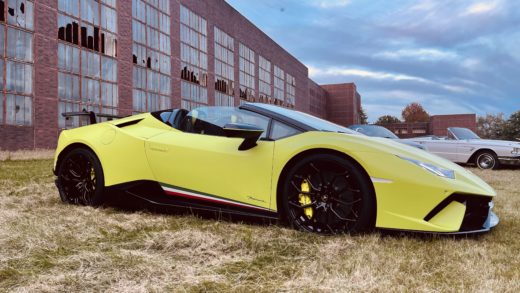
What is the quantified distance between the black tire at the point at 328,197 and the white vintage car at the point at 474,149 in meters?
10.4

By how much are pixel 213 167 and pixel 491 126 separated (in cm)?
9509

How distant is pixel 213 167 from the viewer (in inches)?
139

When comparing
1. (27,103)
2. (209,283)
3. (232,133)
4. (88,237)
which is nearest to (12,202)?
(88,237)

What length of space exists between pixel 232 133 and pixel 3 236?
5.83 feet

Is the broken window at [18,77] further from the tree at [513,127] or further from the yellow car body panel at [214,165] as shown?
the tree at [513,127]

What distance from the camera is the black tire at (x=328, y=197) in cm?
302

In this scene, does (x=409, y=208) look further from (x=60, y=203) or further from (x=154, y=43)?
(x=154, y=43)

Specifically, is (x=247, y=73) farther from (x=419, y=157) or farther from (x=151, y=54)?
(x=419, y=157)

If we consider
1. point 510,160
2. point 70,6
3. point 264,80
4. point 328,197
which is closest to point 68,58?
point 70,6

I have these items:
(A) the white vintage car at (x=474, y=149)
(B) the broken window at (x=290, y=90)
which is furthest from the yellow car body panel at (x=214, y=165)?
(B) the broken window at (x=290, y=90)

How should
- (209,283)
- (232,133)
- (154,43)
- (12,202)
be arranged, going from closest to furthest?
(209,283) < (232,133) < (12,202) < (154,43)

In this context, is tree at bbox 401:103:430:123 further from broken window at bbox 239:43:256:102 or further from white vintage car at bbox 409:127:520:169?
white vintage car at bbox 409:127:520:169

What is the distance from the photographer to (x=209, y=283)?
83.2 inches

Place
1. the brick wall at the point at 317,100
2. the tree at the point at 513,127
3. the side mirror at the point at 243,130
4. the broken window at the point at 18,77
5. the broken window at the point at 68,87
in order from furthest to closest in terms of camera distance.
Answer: the brick wall at the point at 317,100 < the tree at the point at 513,127 < the broken window at the point at 68,87 < the broken window at the point at 18,77 < the side mirror at the point at 243,130
